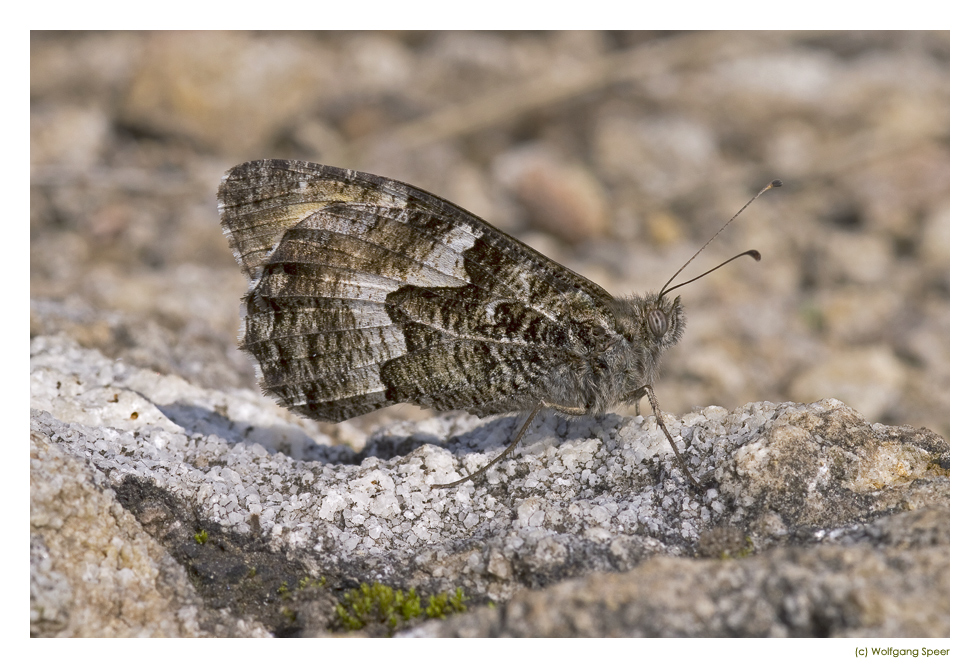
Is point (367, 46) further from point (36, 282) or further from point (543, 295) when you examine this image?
point (543, 295)

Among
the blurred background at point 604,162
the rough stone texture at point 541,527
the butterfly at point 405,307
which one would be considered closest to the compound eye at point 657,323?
the butterfly at point 405,307

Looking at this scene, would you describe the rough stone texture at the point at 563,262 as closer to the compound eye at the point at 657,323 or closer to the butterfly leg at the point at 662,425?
the butterfly leg at the point at 662,425

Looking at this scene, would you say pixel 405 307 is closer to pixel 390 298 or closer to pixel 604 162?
pixel 390 298

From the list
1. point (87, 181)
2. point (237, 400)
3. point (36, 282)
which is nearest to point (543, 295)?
point (237, 400)

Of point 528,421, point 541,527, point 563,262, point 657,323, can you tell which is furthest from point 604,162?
point 541,527

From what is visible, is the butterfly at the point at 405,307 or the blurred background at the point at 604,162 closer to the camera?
the butterfly at the point at 405,307

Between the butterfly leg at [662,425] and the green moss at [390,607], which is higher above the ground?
the butterfly leg at [662,425]
